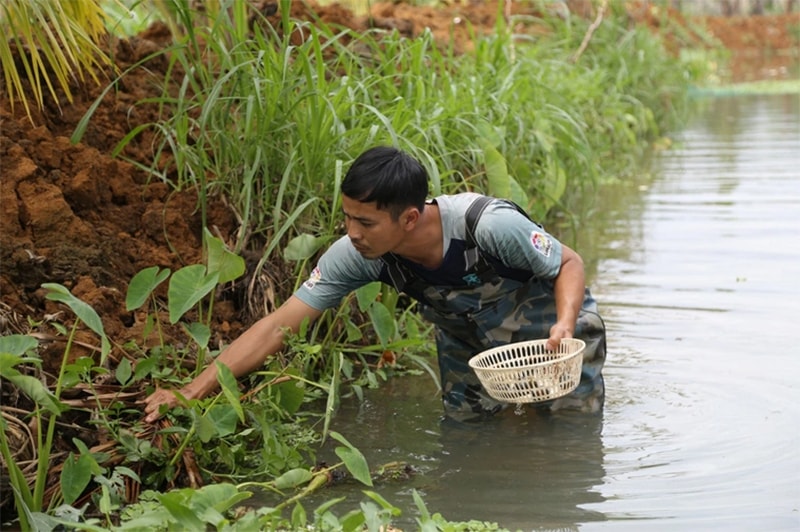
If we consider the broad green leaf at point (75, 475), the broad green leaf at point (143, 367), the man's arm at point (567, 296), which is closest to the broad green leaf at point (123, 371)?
the broad green leaf at point (143, 367)

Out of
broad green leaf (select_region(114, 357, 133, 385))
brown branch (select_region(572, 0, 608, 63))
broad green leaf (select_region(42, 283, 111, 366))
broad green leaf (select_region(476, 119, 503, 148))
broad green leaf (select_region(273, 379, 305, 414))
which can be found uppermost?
broad green leaf (select_region(42, 283, 111, 366))

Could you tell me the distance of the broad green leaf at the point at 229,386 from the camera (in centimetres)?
359

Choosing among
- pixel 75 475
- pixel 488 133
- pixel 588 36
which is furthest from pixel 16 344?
pixel 588 36

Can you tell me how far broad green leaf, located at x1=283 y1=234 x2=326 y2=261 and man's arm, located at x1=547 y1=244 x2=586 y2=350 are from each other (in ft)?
3.31

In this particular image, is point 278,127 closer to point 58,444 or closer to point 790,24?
point 58,444

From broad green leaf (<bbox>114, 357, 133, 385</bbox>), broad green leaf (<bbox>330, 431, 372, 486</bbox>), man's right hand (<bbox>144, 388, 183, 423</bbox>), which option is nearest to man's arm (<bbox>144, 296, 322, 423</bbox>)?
man's right hand (<bbox>144, 388, 183, 423</bbox>)

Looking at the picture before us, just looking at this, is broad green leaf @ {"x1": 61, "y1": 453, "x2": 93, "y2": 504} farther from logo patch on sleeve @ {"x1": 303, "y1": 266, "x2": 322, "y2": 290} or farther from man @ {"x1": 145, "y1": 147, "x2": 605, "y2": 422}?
logo patch on sleeve @ {"x1": 303, "y1": 266, "x2": 322, "y2": 290}

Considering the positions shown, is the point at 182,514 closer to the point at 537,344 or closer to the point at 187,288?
the point at 187,288

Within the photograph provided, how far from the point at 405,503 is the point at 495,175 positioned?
6.94ft

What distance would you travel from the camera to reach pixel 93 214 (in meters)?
5.20

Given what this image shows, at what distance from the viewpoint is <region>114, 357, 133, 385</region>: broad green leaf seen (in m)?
3.99

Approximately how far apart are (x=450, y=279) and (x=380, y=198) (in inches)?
22.9

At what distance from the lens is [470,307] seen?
14.7ft

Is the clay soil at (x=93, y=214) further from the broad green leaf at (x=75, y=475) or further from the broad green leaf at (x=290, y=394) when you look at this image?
the broad green leaf at (x=75, y=475)
